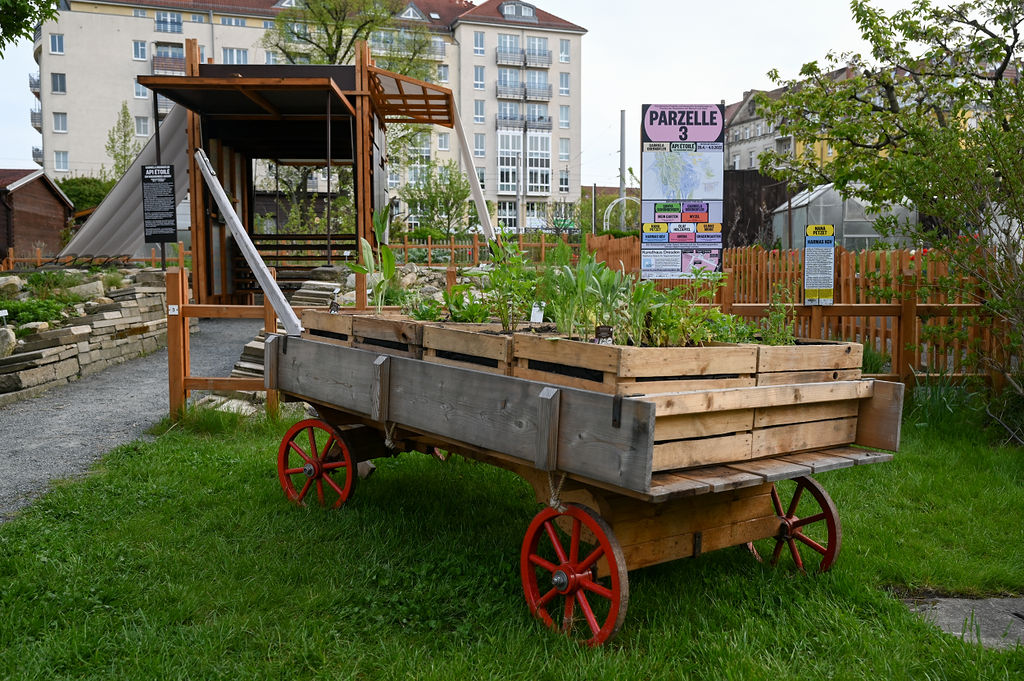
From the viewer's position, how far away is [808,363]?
3.14 metres

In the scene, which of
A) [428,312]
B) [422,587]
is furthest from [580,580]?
[428,312]

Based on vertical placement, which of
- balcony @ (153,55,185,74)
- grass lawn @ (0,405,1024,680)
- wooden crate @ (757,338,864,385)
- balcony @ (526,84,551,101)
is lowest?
grass lawn @ (0,405,1024,680)

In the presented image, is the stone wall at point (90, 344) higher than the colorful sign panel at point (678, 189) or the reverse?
the reverse

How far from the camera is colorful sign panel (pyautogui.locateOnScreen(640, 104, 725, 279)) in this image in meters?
6.88

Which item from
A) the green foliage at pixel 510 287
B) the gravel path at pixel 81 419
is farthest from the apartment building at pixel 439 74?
the green foliage at pixel 510 287

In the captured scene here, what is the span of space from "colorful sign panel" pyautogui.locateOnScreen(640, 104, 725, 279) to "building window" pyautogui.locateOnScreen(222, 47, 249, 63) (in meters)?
47.6

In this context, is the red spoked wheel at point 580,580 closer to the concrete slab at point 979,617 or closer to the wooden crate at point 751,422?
the wooden crate at point 751,422

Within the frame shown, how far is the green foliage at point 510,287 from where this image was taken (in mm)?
3678

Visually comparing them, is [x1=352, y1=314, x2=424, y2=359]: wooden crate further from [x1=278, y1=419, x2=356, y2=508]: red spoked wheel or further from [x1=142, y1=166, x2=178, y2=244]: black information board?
[x1=142, y1=166, x2=178, y2=244]: black information board

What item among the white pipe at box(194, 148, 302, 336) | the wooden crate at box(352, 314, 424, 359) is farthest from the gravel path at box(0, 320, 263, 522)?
the wooden crate at box(352, 314, 424, 359)

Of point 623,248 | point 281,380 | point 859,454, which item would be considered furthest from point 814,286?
point 623,248

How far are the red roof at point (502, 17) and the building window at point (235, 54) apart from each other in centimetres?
1458

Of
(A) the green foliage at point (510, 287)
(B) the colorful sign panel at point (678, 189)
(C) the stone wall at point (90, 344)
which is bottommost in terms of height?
(C) the stone wall at point (90, 344)

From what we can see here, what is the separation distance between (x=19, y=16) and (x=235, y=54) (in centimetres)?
4459
